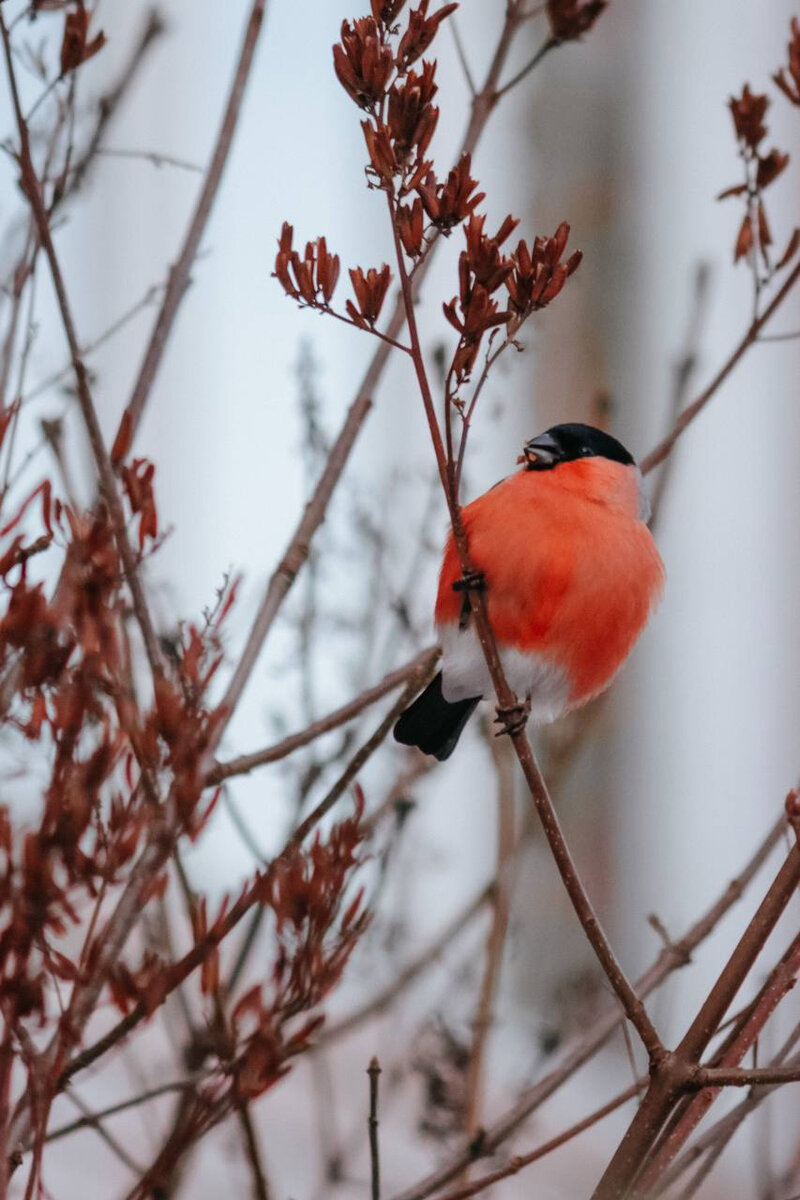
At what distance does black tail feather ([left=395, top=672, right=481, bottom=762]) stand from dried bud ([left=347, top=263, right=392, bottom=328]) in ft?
1.69

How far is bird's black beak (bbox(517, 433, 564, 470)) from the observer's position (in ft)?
4.25

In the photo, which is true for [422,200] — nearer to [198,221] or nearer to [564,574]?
[198,221]

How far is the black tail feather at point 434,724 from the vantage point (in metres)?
1.21

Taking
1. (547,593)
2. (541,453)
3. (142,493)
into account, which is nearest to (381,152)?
(142,493)

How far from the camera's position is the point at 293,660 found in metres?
1.28

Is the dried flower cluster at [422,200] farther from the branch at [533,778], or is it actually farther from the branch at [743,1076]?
the branch at [743,1076]

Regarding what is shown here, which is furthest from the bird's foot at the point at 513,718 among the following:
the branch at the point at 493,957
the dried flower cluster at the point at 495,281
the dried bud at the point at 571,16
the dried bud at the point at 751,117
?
the dried bud at the point at 571,16

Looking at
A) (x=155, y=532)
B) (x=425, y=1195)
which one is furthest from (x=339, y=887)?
(x=425, y=1195)

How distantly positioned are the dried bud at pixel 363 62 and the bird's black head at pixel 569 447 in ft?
1.94

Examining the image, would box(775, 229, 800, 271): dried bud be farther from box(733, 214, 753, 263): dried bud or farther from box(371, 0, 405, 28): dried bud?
box(371, 0, 405, 28): dried bud

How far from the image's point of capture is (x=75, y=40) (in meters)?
0.91

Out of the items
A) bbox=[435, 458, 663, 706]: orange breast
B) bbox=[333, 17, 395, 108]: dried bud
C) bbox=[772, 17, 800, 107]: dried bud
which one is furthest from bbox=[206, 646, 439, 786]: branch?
bbox=[772, 17, 800, 107]: dried bud

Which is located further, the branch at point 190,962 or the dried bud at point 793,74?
the dried bud at point 793,74

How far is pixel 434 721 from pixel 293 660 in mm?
133
